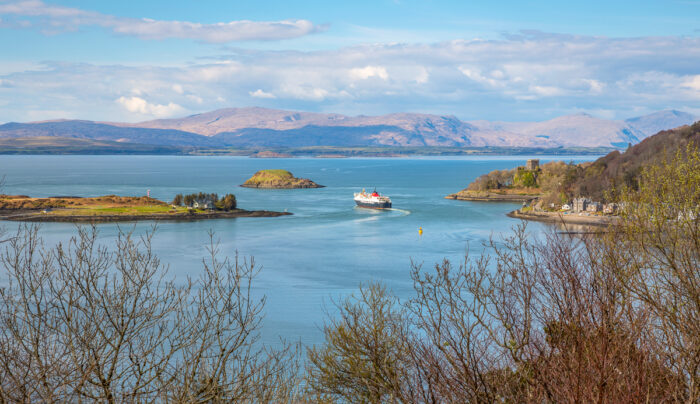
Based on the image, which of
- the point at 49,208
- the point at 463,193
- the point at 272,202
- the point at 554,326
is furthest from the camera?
the point at 463,193

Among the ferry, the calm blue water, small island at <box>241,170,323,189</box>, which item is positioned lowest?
the calm blue water

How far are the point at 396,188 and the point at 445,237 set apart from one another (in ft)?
144

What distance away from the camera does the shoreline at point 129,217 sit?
145 feet

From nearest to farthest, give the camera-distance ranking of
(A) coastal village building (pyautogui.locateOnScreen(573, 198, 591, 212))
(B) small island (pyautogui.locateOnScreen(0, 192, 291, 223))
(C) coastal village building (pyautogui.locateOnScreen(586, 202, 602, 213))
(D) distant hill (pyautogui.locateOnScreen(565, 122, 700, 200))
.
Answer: (B) small island (pyautogui.locateOnScreen(0, 192, 291, 223)), (C) coastal village building (pyautogui.locateOnScreen(586, 202, 602, 213)), (A) coastal village building (pyautogui.locateOnScreen(573, 198, 591, 212)), (D) distant hill (pyautogui.locateOnScreen(565, 122, 700, 200))

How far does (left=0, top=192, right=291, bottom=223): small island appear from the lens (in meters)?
45.2

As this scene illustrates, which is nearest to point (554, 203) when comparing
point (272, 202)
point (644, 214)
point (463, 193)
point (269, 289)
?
point (463, 193)

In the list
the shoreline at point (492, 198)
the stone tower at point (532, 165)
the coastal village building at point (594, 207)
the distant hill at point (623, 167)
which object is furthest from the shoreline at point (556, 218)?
the stone tower at point (532, 165)

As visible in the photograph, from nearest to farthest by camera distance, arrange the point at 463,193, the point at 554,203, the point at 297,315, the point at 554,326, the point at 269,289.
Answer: the point at 554,326
the point at 297,315
the point at 269,289
the point at 554,203
the point at 463,193

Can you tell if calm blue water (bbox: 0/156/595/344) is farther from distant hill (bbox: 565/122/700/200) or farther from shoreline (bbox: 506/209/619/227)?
distant hill (bbox: 565/122/700/200)

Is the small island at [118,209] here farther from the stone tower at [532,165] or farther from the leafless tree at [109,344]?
the leafless tree at [109,344]

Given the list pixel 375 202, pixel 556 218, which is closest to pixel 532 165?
pixel 375 202

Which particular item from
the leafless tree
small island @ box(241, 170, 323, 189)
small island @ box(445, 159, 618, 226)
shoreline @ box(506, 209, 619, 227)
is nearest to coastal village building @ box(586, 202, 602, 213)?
small island @ box(445, 159, 618, 226)

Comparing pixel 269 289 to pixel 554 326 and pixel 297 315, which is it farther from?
pixel 554 326

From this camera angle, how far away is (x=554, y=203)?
5319 cm
